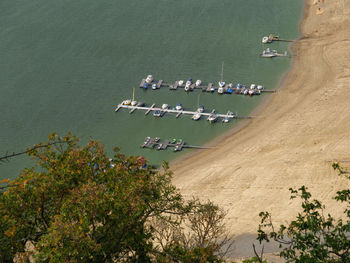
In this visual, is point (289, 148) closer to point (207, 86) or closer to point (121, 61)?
point (207, 86)

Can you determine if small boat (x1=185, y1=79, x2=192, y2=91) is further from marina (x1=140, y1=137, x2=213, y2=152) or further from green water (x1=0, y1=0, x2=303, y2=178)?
marina (x1=140, y1=137, x2=213, y2=152)

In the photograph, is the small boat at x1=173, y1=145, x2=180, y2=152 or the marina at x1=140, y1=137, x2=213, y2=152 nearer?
the small boat at x1=173, y1=145, x2=180, y2=152

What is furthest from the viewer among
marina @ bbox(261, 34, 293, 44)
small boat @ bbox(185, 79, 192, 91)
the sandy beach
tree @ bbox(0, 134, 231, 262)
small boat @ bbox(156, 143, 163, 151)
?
marina @ bbox(261, 34, 293, 44)

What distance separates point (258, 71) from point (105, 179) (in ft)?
151

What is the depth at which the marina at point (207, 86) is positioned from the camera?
204 ft

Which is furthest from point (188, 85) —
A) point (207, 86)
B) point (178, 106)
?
point (178, 106)

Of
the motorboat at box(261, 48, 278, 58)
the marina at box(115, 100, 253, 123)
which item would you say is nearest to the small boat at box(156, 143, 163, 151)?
the marina at box(115, 100, 253, 123)

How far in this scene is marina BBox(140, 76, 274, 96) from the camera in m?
62.2

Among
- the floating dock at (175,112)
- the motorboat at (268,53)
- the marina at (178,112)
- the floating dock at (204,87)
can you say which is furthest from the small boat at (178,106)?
the motorboat at (268,53)

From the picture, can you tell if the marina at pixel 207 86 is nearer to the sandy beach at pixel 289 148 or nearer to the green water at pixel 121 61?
the green water at pixel 121 61

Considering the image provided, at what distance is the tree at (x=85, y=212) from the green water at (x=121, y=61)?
28692 mm

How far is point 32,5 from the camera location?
87250 millimetres

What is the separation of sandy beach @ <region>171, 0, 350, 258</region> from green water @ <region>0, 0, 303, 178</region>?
313 centimetres

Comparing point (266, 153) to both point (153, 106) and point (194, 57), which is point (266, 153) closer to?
point (153, 106)
